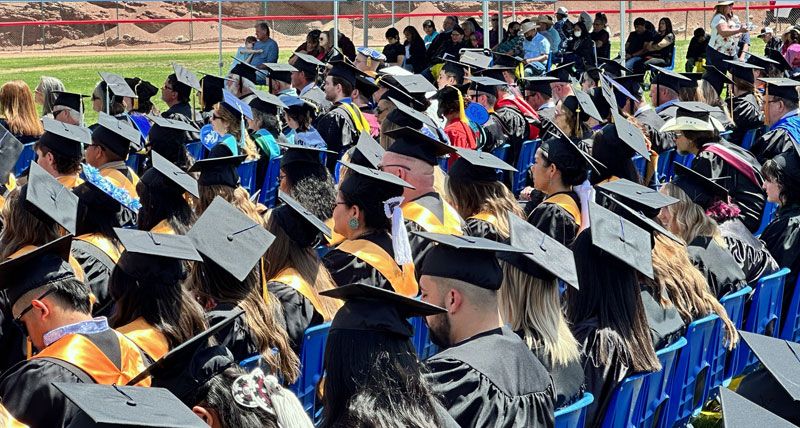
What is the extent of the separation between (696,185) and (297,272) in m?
2.20

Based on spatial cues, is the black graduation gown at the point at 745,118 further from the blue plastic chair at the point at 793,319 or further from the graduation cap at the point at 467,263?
the graduation cap at the point at 467,263

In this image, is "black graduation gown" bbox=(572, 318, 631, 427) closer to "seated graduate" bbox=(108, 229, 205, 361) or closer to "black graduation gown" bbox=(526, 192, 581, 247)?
"seated graduate" bbox=(108, 229, 205, 361)

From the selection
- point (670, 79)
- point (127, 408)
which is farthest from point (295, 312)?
point (670, 79)

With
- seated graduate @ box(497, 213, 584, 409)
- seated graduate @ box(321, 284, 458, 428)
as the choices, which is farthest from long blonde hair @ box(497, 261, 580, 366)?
seated graduate @ box(321, 284, 458, 428)

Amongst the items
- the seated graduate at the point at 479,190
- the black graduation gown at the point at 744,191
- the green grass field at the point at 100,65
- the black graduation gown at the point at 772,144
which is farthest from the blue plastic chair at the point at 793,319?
the green grass field at the point at 100,65

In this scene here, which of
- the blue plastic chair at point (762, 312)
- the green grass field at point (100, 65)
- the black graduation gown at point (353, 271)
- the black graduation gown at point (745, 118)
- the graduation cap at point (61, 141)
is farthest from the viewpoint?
the green grass field at point (100, 65)

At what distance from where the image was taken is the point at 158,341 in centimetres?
388

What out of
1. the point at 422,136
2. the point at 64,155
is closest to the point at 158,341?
the point at 422,136

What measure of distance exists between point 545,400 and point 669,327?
1.27 meters

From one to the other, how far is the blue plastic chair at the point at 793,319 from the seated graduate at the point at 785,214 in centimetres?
10

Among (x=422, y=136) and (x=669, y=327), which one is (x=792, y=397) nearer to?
(x=669, y=327)

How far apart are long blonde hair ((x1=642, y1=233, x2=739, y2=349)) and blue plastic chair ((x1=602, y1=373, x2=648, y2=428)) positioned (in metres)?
0.71

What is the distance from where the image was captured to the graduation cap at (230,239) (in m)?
4.29

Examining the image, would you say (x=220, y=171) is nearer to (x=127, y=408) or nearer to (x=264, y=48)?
(x=127, y=408)
